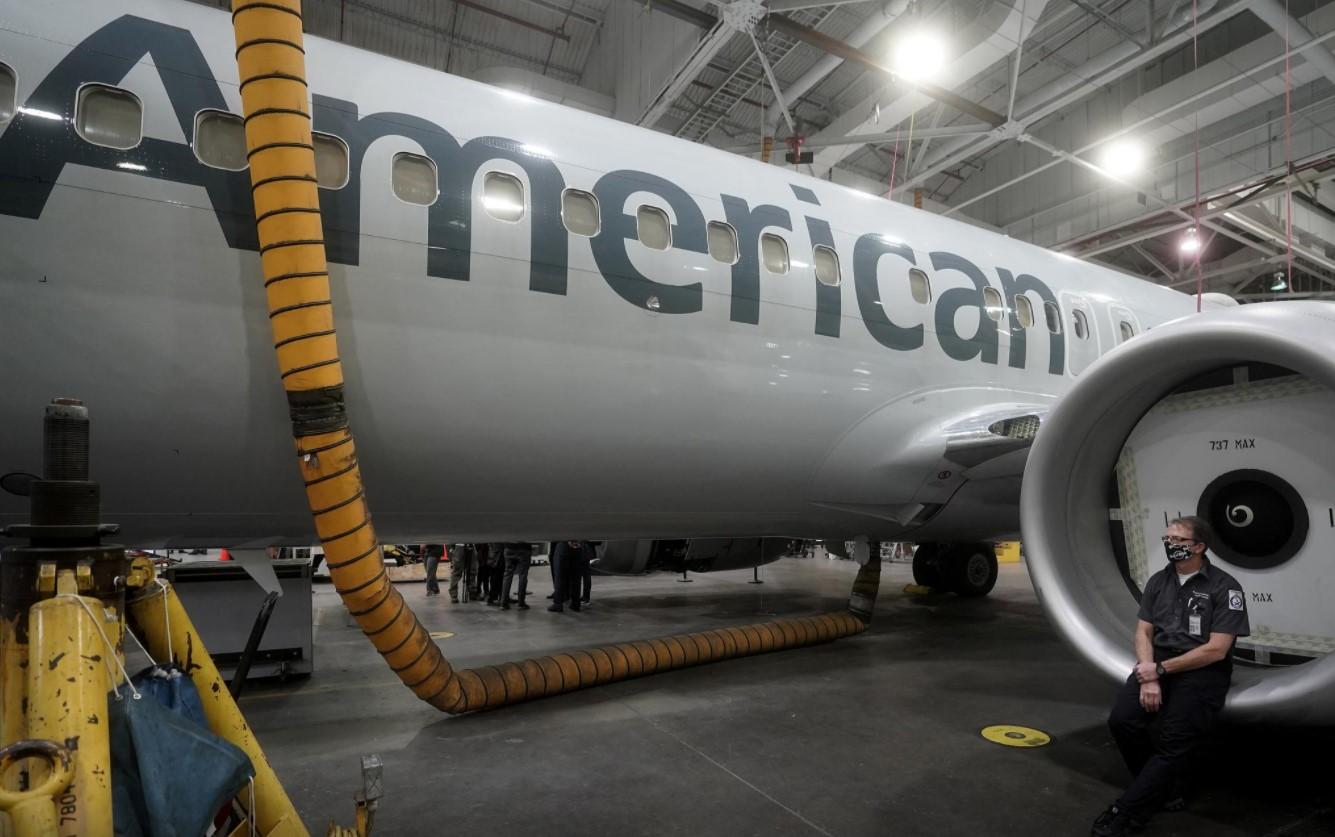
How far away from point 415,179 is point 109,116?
3.80 ft

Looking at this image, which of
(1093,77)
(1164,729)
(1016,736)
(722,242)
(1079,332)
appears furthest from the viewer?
Result: (1093,77)

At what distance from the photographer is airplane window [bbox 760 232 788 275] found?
466cm

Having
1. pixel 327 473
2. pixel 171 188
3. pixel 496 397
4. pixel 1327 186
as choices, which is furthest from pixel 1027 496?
pixel 1327 186

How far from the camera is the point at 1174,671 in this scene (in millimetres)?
2980

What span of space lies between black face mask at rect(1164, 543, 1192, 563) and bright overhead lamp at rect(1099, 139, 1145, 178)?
10.9 metres

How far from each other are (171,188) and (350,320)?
81 centimetres

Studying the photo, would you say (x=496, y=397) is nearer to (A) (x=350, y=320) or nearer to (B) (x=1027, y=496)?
(A) (x=350, y=320)

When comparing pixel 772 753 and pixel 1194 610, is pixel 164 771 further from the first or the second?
pixel 1194 610

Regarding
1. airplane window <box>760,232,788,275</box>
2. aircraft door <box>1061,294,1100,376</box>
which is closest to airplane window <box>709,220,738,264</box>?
airplane window <box>760,232,788,275</box>

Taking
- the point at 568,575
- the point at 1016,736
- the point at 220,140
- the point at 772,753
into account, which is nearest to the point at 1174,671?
the point at 1016,736

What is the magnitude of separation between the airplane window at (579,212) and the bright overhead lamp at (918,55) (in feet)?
21.7

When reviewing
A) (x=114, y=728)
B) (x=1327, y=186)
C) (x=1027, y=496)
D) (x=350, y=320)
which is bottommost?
(x=114, y=728)

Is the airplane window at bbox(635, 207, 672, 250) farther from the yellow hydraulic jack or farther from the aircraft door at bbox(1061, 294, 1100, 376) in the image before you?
the aircraft door at bbox(1061, 294, 1100, 376)

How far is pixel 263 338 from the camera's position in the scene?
3.18m
